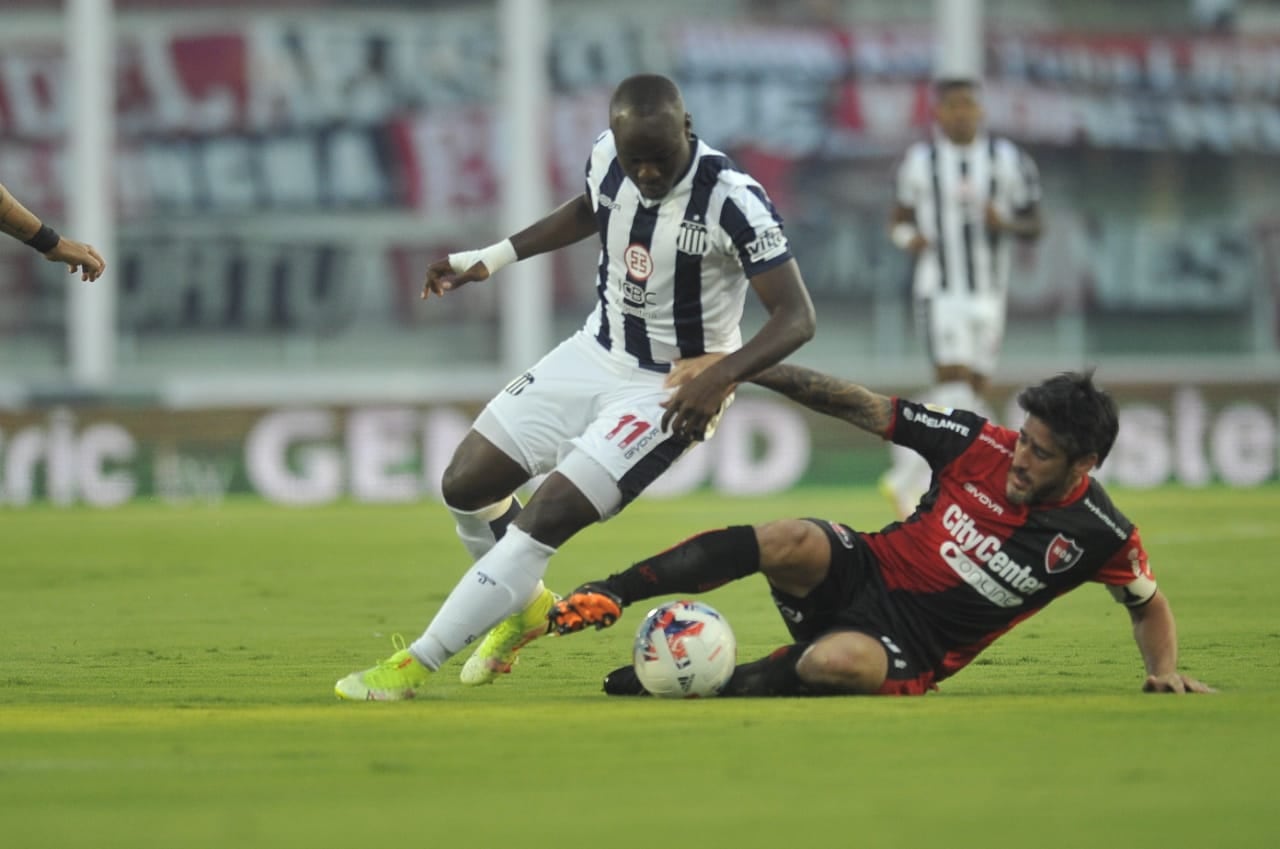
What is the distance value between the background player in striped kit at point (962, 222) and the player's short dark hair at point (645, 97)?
6768 mm

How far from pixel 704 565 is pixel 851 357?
13.6 m

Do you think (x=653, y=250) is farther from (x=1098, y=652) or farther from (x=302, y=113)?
(x=302, y=113)

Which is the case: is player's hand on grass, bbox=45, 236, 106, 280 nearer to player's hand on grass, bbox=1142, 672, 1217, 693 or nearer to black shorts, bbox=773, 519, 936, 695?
black shorts, bbox=773, 519, 936, 695

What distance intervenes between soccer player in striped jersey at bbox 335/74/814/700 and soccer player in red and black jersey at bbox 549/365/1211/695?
0.31m

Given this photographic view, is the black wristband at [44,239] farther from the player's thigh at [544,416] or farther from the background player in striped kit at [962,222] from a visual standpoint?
the background player in striped kit at [962,222]

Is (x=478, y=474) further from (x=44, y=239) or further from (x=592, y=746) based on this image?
(x=44, y=239)

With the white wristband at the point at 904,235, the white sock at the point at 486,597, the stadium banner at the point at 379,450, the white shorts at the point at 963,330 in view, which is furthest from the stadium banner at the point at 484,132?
the white sock at the point at 486,597

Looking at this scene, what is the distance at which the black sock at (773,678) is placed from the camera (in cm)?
599

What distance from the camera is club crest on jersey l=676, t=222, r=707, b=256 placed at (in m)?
6.38

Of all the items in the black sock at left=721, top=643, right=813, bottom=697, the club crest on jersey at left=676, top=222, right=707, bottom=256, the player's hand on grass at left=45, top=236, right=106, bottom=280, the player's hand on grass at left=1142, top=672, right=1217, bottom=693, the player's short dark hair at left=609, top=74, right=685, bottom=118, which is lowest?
the player's hand on grass at left=1142, top=672, right=1217, bottom=693

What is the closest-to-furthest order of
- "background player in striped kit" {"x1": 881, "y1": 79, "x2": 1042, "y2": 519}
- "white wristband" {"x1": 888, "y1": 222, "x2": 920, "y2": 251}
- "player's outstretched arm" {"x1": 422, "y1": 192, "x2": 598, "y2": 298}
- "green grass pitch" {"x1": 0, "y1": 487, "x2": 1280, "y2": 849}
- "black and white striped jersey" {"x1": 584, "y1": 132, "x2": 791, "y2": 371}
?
"green grass pitch" {"x1": 0, "y1": 487, "x2": 1280, "y2": 849}, "black and white striped jersey" {"x1": 584, "y1": 132, "x2": 791, "y2": 371}, "player's outstretched arm" {"x1": 422, "y1": 192, "x2": 598, "y2": 298}, "white wristband" {"x1": 888, "y1": 222, "x2": 920, "y2": 251}, "background player in striped kit" {"x1": 881, "y1": 79, "x2": 1042, "y2": 519}

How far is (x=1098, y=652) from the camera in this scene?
7359 mm

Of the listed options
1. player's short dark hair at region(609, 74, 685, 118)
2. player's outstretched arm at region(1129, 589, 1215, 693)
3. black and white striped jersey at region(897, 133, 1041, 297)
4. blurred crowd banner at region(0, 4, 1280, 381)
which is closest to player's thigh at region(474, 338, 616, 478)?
player's short dark hair at region(609, 74, 685, 118)

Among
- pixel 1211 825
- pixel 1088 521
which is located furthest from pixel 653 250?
pixel 1211 825
